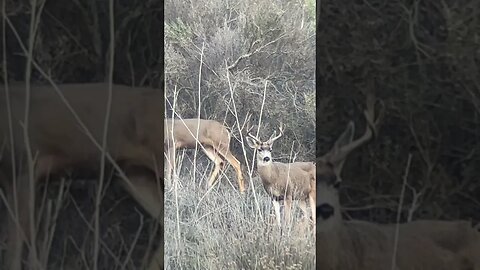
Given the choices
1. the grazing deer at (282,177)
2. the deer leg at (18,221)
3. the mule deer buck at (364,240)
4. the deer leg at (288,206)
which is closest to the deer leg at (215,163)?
the grazing deer at (282,177)

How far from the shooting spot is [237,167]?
202cm

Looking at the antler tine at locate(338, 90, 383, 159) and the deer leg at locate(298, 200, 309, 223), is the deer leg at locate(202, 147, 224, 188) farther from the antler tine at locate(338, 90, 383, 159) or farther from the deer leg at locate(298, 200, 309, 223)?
the antler tine at locate(338, 90, 383, 159)

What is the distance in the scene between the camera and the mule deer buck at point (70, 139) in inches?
74.4

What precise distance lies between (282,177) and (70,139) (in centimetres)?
65

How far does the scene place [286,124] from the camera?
2002mm

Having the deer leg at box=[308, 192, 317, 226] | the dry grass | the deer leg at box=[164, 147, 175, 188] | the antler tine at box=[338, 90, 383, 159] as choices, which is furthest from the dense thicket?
the deer leg at box=[164, 147, 175, 188]

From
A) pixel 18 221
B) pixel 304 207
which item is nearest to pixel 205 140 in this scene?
pixel 304 207

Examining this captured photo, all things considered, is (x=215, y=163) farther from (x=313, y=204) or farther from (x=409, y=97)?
(x=409, y=97)

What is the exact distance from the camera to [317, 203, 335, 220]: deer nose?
6.08ft

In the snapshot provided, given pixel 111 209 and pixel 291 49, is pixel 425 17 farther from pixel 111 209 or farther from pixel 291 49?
pixel 111 209

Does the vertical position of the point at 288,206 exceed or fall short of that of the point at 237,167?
it falls short

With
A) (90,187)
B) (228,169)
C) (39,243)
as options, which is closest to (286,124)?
(228,169)

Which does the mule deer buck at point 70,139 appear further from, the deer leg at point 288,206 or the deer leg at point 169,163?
the deer leg at point 288,206

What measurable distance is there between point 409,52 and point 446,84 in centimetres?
14
